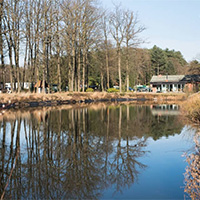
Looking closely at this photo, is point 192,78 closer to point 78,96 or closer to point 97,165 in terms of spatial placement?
point 78,96

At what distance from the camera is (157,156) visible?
888 cm

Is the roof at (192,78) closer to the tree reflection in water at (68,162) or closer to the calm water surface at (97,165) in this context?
the calm water surface at (97,165)

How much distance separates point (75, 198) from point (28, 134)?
7431 millimetres

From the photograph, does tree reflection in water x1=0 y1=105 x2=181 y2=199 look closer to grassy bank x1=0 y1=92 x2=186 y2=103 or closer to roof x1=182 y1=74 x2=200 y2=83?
grassy bank x1=0 y1=92 x2=186 y2=103

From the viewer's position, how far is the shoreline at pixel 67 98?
88.3ft

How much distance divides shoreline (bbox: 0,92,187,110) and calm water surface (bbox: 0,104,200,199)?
7007mm

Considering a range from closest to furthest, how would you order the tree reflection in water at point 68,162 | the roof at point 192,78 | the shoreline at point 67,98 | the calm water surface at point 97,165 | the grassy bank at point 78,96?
1. the calm water surface at point 97,165
2. the tree reflection in water at point 68,162
3. the shoreline at point 67,98
4. the grassy bank at point 78,96
5. the roof at point 192,78

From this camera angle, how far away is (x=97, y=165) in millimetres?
7621

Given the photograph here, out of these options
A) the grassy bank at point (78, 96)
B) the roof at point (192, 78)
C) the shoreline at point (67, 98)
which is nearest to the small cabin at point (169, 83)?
the roof at point (192, 78)

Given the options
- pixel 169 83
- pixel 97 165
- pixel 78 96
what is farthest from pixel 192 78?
pixel 97 165

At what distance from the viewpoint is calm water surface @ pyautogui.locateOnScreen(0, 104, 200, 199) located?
567cm

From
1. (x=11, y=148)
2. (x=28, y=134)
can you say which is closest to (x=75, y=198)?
(x=11, y=148)

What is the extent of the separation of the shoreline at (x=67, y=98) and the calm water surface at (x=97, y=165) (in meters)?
7.01

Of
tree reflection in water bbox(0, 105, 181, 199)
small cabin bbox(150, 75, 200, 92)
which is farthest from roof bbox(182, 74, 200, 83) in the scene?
tree reflection in water bbox(0, 105, 181, 199)
